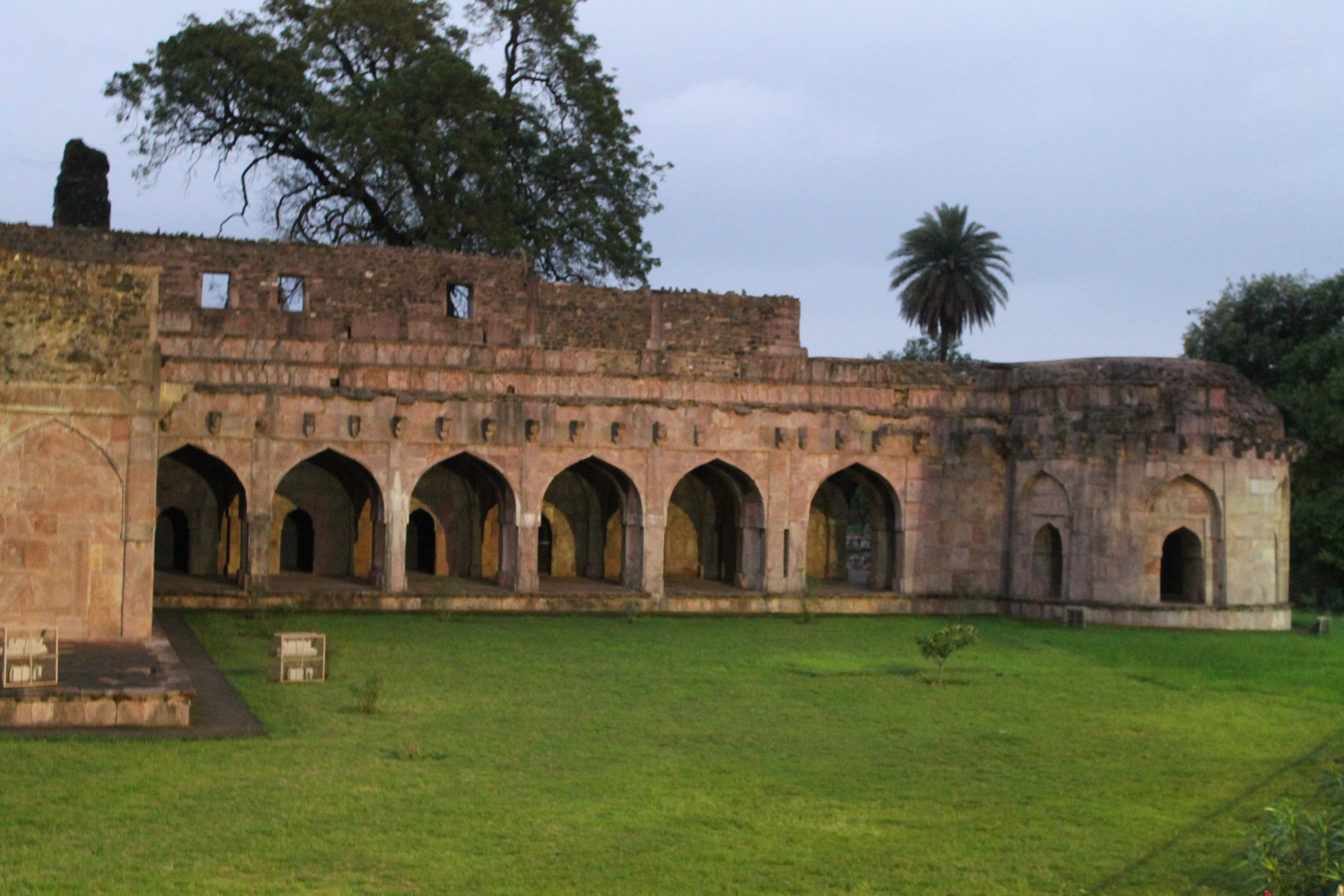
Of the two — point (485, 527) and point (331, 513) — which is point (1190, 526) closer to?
point (485, 527)

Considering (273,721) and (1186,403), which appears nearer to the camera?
(273,721)

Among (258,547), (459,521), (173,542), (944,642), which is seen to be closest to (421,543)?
(459,521)

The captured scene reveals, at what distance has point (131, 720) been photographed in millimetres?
12891

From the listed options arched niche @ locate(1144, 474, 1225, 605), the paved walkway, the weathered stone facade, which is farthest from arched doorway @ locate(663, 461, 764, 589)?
the paved walkway

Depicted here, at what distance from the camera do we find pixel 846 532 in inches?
1246

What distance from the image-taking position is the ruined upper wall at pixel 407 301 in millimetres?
26422

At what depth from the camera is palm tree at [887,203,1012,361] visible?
50.3 metres

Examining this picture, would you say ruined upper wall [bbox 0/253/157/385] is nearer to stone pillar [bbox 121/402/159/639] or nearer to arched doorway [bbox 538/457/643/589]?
stone pillar [bbox 121/402/159/639]

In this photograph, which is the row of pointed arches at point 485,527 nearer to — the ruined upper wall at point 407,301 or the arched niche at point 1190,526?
the ruined upper wall at point 407,301

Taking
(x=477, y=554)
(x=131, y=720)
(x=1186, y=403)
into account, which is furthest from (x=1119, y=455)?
(x=131, y=720)

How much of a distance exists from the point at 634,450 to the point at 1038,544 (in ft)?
24.1

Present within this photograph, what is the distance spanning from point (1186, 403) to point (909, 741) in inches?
570

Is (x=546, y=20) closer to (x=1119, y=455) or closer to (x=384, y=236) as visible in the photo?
(x=384, y=236)

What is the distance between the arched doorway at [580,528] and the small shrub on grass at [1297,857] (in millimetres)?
20934
